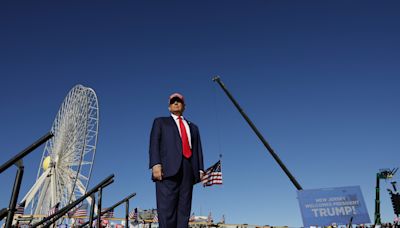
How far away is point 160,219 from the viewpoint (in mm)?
3223

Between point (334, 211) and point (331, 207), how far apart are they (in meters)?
0.06

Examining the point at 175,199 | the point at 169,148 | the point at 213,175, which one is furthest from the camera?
the point at 213,175

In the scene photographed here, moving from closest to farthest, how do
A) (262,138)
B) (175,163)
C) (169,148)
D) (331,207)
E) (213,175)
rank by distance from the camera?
1. (175,163)
2. (169,148)
3. (331,207)
4. (262,138)
5. (213,175)

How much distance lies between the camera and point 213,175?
1820 centimetres

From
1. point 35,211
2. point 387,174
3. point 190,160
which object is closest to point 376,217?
point 387,174

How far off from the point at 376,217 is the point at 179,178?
1449cm

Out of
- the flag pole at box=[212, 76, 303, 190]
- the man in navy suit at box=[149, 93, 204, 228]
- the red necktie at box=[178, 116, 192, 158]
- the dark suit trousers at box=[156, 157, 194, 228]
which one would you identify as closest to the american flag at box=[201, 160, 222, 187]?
the flag pole at box=[212, 76, 303, 190]

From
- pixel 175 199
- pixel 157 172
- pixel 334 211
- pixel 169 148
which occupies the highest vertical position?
pixel 169 148

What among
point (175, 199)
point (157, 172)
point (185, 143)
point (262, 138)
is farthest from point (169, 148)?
point (262, 138)

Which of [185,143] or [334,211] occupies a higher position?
[185,143]

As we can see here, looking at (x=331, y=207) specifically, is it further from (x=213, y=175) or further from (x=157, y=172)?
(x=213, y=175)

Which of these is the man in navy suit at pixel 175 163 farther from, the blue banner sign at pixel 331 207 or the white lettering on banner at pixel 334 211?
the white lettering on banner at pixel 334 211

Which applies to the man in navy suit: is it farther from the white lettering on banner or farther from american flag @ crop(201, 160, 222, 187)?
american flag @ crop(201, 160, 222, 187)

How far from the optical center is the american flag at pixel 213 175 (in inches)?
709
